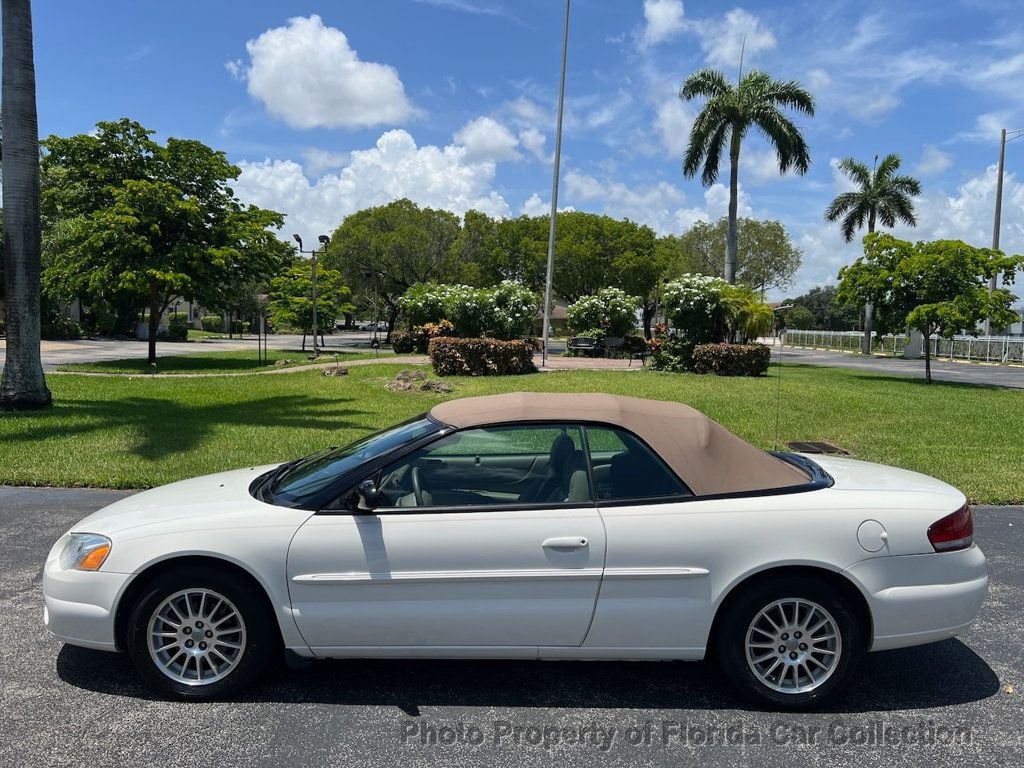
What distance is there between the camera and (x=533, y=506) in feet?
11.1

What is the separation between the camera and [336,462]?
154 inches

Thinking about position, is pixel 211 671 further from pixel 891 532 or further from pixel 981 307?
pixel 981 307

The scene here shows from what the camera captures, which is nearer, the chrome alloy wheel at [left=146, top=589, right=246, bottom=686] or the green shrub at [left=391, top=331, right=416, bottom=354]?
the chrome alloy wheel at [left=146, top=589, right=246, bottom=686]

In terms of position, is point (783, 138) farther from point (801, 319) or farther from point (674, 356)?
point (801, 319)

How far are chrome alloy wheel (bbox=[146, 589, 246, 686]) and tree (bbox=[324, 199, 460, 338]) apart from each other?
150 ft

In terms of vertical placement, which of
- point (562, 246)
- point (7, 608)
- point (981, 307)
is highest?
point (562, 246)

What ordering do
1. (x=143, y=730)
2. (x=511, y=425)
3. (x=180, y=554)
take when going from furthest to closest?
1. (x=511, y=425)
2. (x=180, y=554)
3. (x=143, y=730)

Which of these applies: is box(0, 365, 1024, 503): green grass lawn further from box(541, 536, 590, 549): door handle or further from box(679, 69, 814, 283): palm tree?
box(679, 69, 814, 283): palm tree

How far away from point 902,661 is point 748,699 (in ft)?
3.71

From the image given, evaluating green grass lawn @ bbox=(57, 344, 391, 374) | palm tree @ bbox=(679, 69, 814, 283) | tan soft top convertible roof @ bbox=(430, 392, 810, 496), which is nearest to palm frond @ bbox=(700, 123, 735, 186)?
palm tree @ bbox=(679, 69, 814, 283)

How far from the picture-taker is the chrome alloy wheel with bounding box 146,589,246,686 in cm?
333

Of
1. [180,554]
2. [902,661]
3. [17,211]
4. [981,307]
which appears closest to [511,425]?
[180,554]

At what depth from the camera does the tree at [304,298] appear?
3831 cm

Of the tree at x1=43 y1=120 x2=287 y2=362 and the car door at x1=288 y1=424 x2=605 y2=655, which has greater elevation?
the tree at x1=43 y1=120 x2=287 y2=362
